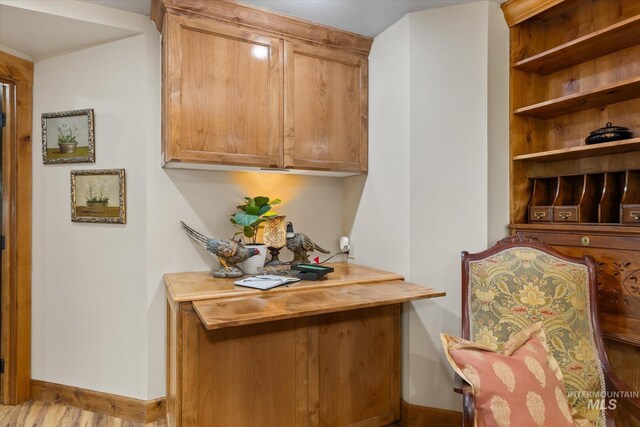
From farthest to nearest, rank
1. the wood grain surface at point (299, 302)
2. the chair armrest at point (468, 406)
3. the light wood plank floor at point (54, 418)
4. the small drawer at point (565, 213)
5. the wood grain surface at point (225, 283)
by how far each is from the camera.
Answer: the light wood plank floor at point (54, 418) → the small drawer at point (565, 213) → the wood grain surface at point (225, 283) → the wood grain surface at point (299, 302) → the chair armrest at point (468, 406)

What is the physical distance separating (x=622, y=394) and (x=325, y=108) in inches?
79.9

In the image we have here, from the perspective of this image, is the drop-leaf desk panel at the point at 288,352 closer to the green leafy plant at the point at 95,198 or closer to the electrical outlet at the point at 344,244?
the electrical outlet at the point at 344,244

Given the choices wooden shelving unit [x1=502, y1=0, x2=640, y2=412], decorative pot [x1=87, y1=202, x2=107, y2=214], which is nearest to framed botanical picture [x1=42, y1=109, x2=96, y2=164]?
decorative pot [x1=87, y1=202, x2=107, y2=214]

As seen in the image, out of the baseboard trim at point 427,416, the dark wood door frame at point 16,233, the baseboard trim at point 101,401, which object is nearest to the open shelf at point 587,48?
the baseboard trim at point 427,416

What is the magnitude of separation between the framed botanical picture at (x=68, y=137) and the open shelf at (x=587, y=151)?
2.61 meters

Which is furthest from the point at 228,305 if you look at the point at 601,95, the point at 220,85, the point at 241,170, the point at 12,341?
the point at 601,95

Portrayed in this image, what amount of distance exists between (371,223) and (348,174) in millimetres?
402

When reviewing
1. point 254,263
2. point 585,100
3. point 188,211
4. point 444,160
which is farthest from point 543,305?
point 188,211

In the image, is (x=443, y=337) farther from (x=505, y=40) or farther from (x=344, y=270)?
(x=505, y=40)

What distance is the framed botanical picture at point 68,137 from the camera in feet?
7.22

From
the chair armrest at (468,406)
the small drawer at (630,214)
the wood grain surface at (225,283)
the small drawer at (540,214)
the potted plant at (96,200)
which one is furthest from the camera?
the potted plant at (96,200)

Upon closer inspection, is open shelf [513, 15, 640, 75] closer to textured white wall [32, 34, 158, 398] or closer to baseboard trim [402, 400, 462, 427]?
baseboard trim [402, 400, 462, 427]

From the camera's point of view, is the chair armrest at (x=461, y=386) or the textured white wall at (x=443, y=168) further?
the textured white wall at (x=443, y=168)

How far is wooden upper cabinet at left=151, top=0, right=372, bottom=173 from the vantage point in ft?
6.28
